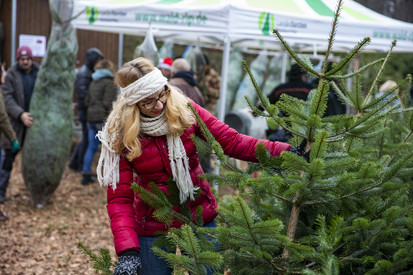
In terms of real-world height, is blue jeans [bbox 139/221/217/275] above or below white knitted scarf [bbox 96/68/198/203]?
below

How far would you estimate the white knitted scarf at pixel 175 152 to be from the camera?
2357 mm

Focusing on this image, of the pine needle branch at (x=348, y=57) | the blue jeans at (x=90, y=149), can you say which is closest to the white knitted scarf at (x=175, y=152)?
the pine needle branch at (x=348, y=57)

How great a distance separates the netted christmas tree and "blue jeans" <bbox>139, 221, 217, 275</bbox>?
0.20 metres

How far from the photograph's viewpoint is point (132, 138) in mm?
2293

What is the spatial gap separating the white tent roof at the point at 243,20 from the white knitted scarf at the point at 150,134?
348 centimetres

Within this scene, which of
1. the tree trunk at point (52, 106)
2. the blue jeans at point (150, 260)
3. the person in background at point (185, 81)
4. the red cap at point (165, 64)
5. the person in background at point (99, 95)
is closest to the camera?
the blue jeans at point (150, 260)

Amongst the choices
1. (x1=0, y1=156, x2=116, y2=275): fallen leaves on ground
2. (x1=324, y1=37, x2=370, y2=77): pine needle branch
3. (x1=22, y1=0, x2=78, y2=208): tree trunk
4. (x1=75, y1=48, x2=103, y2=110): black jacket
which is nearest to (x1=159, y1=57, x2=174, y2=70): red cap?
(x1=22, y1=0, x2=78, y2=208): tree trunk

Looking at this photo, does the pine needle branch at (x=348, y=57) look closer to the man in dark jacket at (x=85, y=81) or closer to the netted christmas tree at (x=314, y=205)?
the netted christmas tree at (x=314, y=205)

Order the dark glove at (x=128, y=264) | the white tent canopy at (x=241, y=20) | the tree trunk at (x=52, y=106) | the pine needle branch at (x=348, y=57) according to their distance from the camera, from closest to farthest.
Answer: the pine needle branch at (x=348, y=57), the dark glove at (x=128, y=264), the white tent canopy at (x=241, y=20), the tree trunk at (x=52, y=106)

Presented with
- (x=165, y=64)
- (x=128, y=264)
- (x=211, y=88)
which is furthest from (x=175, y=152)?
(x=211, y=88)

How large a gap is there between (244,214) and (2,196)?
5214 millimetres

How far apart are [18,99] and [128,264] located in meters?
4.81

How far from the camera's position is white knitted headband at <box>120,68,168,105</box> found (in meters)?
2.30

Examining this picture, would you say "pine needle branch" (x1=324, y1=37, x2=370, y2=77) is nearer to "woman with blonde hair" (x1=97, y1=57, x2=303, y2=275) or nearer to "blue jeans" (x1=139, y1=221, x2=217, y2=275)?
"woman with blonde hair" (x1=97, y1=57, x2=303, y2=275)
